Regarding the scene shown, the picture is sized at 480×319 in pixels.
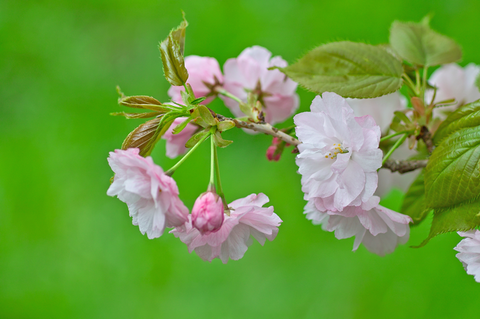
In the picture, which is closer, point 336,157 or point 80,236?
point 336,157

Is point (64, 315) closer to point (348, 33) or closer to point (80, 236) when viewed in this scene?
point (80, 236)

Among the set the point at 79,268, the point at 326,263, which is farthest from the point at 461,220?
the point at 79,268

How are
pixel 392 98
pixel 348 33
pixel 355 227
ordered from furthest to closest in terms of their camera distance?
pixel 348 33, pixel 392 98, pixel 355 227

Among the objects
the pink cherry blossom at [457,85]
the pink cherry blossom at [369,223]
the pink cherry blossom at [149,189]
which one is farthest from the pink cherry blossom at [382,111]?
the pink cherry blossom at [149,189]

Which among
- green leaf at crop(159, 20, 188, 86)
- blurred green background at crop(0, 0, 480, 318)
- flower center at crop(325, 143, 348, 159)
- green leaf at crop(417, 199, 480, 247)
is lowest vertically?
blurred green background at crop(0, 0, 480, 318)

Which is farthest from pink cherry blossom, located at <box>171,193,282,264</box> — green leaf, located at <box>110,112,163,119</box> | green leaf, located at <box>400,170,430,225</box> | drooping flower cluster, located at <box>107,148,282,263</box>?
green leaf, located at <box>400,170,430,225</box>

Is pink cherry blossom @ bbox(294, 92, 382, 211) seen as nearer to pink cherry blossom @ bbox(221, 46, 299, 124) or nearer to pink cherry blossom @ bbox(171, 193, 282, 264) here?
pink cherry blossom @ bbox(171, 193, 282, 264)

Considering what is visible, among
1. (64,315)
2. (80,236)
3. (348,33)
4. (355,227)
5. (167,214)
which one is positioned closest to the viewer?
(167,214)
